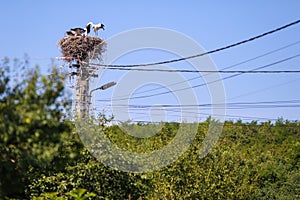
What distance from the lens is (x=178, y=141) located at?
41.0 ft

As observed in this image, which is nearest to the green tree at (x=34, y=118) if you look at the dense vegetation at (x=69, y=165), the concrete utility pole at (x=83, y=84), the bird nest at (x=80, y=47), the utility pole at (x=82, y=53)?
the dense vegetation at (x=69, y=165)

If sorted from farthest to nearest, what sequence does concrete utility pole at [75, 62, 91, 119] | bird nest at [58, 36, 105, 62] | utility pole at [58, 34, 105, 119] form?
1. bird nest at [58, 36, 105, 62]
2. utility pole at [58, 34, 105, 119]
3. concrete utility pole at [75, 62, 91, 119]

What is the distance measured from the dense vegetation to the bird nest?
362cm

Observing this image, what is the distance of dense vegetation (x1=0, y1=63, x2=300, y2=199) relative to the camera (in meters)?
4.15

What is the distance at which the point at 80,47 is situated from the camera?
15.1 meters

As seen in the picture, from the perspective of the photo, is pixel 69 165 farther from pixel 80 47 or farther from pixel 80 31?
pixel 80 31

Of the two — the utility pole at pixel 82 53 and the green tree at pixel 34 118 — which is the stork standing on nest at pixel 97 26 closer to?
the utility pole at pixel 82 53

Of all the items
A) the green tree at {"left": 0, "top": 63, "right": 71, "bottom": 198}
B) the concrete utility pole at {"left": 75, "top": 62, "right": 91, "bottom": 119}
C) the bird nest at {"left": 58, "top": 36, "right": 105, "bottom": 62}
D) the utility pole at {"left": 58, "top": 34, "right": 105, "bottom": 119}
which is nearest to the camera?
the green tree at {"left": 0, "top": 63, "right": 71, "bottom": 198}

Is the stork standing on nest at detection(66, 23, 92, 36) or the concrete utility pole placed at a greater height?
the stork standing on nest at detection(66, 23, 92, 36)

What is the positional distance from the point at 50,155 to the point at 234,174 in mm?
10011

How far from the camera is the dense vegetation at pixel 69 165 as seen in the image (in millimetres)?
4152

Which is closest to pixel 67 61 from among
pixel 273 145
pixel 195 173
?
pixel 195 173

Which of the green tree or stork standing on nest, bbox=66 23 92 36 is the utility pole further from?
the green tree

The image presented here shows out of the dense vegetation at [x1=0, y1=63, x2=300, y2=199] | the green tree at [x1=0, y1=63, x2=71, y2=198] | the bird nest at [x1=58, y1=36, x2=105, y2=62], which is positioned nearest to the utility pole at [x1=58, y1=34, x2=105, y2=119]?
the bird nest at [x1=58, y1=36, x2=105, y2=62]
